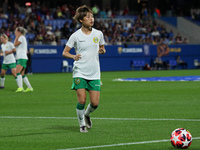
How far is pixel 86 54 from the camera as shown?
33.3ft

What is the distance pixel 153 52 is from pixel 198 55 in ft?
17.7

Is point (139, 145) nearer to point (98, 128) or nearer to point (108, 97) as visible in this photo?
point (98, 128)

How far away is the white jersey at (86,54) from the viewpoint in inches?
398

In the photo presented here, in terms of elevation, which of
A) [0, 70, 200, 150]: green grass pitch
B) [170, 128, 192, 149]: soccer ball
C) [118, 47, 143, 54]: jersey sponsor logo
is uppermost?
[170, 128, 192, 149]: soccer ball

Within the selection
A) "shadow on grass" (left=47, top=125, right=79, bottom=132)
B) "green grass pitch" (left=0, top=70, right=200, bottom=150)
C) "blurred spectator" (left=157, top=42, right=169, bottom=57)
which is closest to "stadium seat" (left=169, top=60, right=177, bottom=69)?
"blurred spectator" (left=157, top=42, right=169, bottom=57)

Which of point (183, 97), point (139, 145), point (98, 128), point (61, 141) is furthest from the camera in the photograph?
point (183, 97)

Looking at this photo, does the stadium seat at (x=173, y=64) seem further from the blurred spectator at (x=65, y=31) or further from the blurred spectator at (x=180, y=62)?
the blurred spectator at (x=65, y=31)

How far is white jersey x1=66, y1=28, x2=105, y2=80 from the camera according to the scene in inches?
398

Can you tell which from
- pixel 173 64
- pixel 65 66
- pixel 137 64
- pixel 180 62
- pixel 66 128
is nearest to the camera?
pixel 66 128

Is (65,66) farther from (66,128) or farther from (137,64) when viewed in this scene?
(66,128)

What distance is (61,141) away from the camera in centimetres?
872

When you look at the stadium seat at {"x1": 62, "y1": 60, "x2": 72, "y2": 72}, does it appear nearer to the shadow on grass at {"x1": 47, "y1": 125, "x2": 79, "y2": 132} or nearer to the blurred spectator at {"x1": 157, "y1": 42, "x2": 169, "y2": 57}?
the blurred spectator at {"x1": 157, "y1": 42, "x2": 169, "y2": 57}

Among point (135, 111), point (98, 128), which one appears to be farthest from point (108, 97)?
point (98, 128)

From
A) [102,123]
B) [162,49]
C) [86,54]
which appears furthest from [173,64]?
[86,54]
